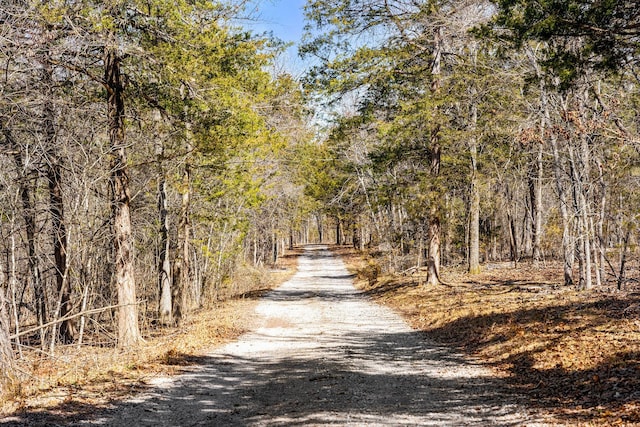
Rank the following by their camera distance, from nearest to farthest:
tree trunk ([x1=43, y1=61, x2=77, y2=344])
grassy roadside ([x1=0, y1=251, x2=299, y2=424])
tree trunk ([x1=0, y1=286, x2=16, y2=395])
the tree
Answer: grassy roadside ([x1=0, y1=251, x2=299, y2=424])
tree trunk ([x1=0, y1=286, x2=16, y2=395])
the tree
tree trunk ([x1=43, y1=61, x2=77, y2=344])

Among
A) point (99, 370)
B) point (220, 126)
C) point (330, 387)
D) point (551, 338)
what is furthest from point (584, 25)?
point (99, 370)

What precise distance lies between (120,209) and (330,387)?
21.7ft

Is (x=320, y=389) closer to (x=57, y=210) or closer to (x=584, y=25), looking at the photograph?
(x=584, y=25)

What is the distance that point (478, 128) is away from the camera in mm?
18406

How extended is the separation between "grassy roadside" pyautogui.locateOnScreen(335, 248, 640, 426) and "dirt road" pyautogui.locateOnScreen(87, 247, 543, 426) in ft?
1.80

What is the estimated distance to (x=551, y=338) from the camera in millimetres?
9430

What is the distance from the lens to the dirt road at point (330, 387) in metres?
6.61

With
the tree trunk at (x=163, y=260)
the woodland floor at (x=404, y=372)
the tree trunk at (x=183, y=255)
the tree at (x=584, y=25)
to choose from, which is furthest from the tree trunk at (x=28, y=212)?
the tree at (x=584, y=25)

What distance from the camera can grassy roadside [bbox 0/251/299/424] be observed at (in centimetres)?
680

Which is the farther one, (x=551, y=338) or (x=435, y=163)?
(x=435, y=163)

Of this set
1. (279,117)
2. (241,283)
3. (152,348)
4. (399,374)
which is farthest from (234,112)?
(241,283)

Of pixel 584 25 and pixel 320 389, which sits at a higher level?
pixel 584 25

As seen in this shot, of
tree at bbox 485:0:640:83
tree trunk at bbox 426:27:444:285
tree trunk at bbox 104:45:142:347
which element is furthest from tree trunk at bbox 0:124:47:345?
tree trunk at bbox 426:27:444:285

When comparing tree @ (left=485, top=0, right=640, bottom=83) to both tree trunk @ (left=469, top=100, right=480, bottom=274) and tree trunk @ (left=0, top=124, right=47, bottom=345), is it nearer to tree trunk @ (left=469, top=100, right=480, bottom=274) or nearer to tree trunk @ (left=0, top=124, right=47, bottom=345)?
tree trunk @ (left=0, top=124, right=47, bottom=345)
